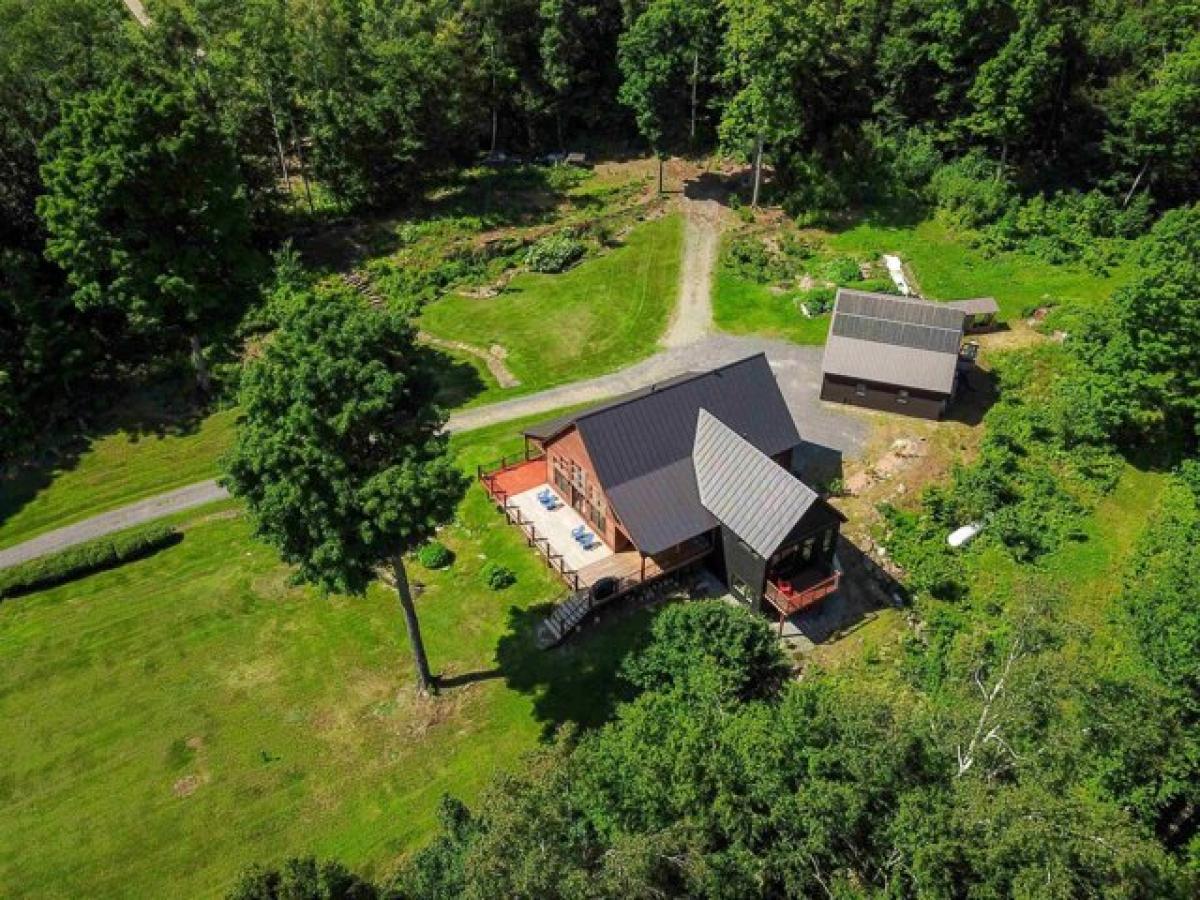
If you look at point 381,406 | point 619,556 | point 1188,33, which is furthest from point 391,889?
point 1188,33

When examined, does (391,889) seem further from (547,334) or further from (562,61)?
(562,61)

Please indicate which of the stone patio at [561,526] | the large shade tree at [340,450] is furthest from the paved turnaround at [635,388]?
the large shade tree at [340,450]

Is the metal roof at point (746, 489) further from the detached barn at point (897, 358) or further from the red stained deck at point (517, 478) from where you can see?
the detached barn at point (897, 358)

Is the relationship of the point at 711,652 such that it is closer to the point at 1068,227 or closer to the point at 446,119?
the point at 1068,227

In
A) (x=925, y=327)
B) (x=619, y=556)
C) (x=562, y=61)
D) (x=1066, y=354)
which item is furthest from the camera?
(x=562, y=61)

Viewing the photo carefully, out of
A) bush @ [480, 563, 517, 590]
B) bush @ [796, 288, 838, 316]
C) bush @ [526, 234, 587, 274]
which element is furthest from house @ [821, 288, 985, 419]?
bush @ [526, 234, 587, 274]

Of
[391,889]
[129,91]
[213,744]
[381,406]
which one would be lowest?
[213,744]
